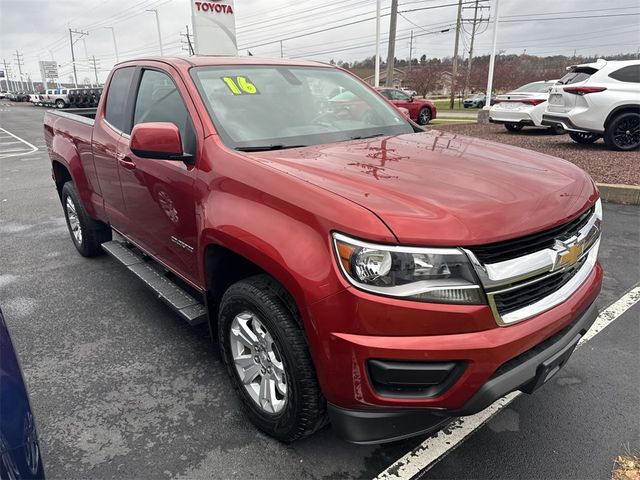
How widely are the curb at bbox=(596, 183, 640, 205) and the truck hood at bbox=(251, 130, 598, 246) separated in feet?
15.3

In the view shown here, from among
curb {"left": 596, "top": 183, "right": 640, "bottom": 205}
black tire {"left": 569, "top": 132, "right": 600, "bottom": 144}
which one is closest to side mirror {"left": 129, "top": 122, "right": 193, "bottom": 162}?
curb {"left": 596, "top": 183, "right": 640, "bottom": 205}

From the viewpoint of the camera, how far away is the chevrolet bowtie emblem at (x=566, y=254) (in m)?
1.94

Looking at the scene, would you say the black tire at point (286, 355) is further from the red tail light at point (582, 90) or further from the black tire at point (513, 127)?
the black tire at point (513, 127)

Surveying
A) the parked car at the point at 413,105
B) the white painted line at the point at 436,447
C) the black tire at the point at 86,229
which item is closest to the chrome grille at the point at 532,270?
the white painted line at the point at 436,447

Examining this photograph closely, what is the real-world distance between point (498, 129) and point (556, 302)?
1345 cm

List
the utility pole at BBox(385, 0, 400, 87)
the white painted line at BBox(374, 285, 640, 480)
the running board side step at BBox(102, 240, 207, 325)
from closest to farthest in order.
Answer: the white painted line at BBox(374, 285, 640, 480) < the running board side step at BBox(102, 240, 207, 325) < the utility pole at BBox(385, 0, 400, 87)

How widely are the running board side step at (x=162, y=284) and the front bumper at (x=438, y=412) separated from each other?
4.16ft

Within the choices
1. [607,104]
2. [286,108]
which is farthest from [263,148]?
[607,104]

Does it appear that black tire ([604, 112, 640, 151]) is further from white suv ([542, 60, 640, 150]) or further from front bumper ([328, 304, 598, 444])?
front bumper ([328, 304, 598, 444])

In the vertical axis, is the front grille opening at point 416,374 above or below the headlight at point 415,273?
below

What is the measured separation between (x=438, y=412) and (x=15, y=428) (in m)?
1.39

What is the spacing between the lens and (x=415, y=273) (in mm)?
1694

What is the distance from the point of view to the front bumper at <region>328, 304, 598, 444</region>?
1.75 m

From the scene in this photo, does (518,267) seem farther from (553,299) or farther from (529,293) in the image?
(553,299)
